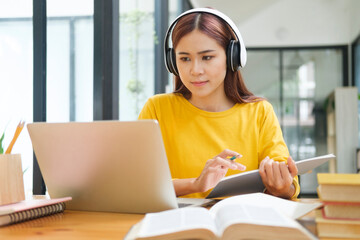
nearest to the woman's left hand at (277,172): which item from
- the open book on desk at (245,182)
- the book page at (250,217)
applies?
the open book on desk at (245,182)

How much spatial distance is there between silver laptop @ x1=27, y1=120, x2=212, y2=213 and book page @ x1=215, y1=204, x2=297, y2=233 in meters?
0.23

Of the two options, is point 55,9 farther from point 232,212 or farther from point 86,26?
point 232,212

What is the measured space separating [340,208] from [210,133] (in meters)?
0.83

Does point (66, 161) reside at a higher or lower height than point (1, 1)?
lower

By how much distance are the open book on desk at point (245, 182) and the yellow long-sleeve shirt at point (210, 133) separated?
309 mm

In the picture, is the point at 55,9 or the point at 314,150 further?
the point at 314,150

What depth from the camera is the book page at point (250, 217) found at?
575mm

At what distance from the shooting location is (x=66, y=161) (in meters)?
0.95

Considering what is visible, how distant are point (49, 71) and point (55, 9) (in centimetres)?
26

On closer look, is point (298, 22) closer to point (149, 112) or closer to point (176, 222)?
point (149, 112)

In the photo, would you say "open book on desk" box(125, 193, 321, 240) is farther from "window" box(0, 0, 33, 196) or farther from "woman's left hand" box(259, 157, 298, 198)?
"window" box(0, 0, 33, 196)

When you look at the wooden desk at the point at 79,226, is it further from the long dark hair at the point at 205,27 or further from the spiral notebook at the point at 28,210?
the long dark hair at the point at 205,27

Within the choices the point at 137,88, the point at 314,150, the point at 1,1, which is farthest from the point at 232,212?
the point at 314,150

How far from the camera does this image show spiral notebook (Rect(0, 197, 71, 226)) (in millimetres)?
850
